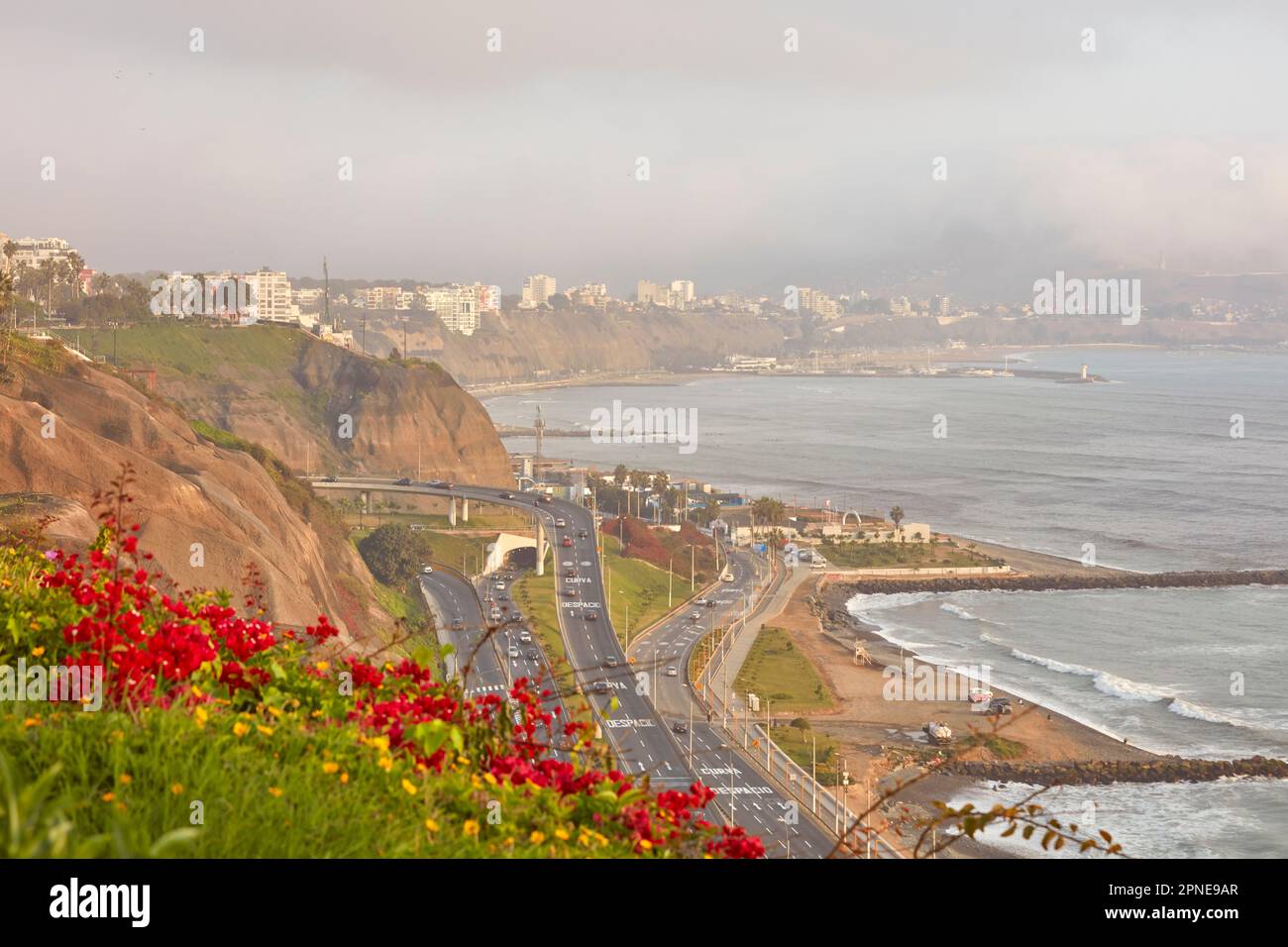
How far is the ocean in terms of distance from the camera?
28.3 m

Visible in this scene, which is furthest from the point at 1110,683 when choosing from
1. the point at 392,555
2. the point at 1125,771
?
the point at 392,555

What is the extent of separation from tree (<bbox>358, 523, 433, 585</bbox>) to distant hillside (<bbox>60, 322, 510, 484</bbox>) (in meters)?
18.3

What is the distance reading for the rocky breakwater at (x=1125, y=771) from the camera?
24.8 meters

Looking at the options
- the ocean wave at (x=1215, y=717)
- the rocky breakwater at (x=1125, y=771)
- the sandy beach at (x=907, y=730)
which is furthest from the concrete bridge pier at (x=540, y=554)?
the ocean wave at (x=1215, y=717)

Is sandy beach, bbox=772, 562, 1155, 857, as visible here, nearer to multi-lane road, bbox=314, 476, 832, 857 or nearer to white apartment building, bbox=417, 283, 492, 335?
multi-lane road, bbox=314, 476, 832, 857

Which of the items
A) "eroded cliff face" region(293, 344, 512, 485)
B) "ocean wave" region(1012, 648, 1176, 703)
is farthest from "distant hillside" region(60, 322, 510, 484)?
"ocean wave" region(1012, 648, 1176, 703)

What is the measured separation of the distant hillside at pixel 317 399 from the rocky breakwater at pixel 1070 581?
24062 mm

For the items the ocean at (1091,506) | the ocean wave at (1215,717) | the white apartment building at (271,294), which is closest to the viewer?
the ocean at (1091,506)

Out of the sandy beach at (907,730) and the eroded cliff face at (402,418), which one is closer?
the sandy beach at (907,730)

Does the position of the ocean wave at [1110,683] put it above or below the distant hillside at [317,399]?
below

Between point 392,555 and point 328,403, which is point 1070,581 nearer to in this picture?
point 392,555

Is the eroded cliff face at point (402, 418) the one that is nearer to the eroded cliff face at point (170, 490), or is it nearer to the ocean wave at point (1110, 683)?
the eroded cliff face at point (170, 490)
